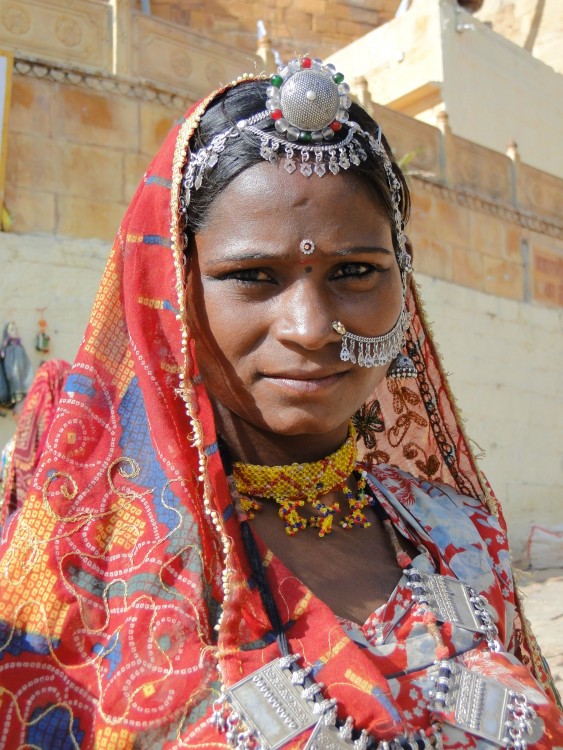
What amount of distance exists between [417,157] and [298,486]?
760cm

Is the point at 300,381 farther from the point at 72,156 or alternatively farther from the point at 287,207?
the point at 72,156

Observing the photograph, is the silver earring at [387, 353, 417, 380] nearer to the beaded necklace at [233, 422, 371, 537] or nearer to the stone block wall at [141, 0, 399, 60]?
the beaded necklace at [233, 422, 371, 537]

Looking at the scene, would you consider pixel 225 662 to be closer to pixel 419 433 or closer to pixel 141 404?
pixel 141 404

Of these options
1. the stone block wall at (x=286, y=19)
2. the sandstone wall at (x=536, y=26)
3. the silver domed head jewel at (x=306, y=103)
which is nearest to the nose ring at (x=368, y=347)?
the silver domed head jewel at (x=306, y=103)

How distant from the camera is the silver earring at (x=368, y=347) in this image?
4.70ft

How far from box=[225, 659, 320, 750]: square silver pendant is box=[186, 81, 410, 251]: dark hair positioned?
0.77 m

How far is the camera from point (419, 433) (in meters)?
2.04

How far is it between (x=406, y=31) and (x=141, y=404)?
10.1 m

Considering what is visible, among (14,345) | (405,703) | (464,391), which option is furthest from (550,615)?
(405,703)

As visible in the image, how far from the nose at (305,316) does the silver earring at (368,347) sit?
23 mm

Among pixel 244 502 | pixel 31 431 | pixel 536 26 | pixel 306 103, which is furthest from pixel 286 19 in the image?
pixel 244 502

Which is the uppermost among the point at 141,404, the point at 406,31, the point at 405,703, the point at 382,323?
the point at 406,31

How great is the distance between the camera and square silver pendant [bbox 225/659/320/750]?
125 cm

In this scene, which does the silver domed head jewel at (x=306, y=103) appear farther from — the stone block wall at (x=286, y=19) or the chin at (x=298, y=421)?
the stone block wall at (x=286, y=19)
